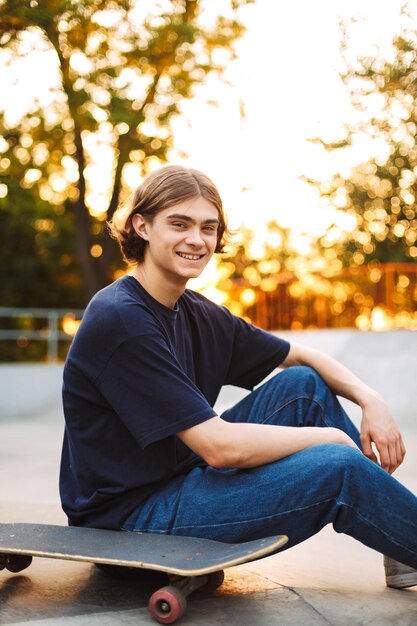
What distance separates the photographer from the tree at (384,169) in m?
18.0

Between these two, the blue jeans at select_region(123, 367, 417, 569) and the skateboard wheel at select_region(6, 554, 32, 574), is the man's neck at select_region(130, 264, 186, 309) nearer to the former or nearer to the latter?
the blue jeans at select_region(123, 367, 417, 569)

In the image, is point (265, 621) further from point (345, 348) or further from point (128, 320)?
point (345, 348)

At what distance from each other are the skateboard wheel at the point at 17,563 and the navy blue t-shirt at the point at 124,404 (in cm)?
21

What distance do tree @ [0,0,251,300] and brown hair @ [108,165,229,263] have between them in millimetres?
10984

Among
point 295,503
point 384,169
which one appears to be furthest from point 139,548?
point 384,169

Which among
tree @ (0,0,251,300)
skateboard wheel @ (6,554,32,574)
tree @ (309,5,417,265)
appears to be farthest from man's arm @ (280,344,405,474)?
tree @ (309,5,417,265)

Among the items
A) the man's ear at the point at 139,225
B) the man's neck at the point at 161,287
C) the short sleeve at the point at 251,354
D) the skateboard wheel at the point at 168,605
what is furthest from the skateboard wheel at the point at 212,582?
the man's ear at the point at 139,225

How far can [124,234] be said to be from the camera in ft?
8.38

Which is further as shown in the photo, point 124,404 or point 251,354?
point 251,354

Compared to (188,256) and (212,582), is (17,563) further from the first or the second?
(188,256)

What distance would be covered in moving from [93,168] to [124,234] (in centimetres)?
1477

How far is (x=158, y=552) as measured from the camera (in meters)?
2.10

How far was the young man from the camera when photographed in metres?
2.12

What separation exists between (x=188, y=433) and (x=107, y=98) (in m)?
12.8
